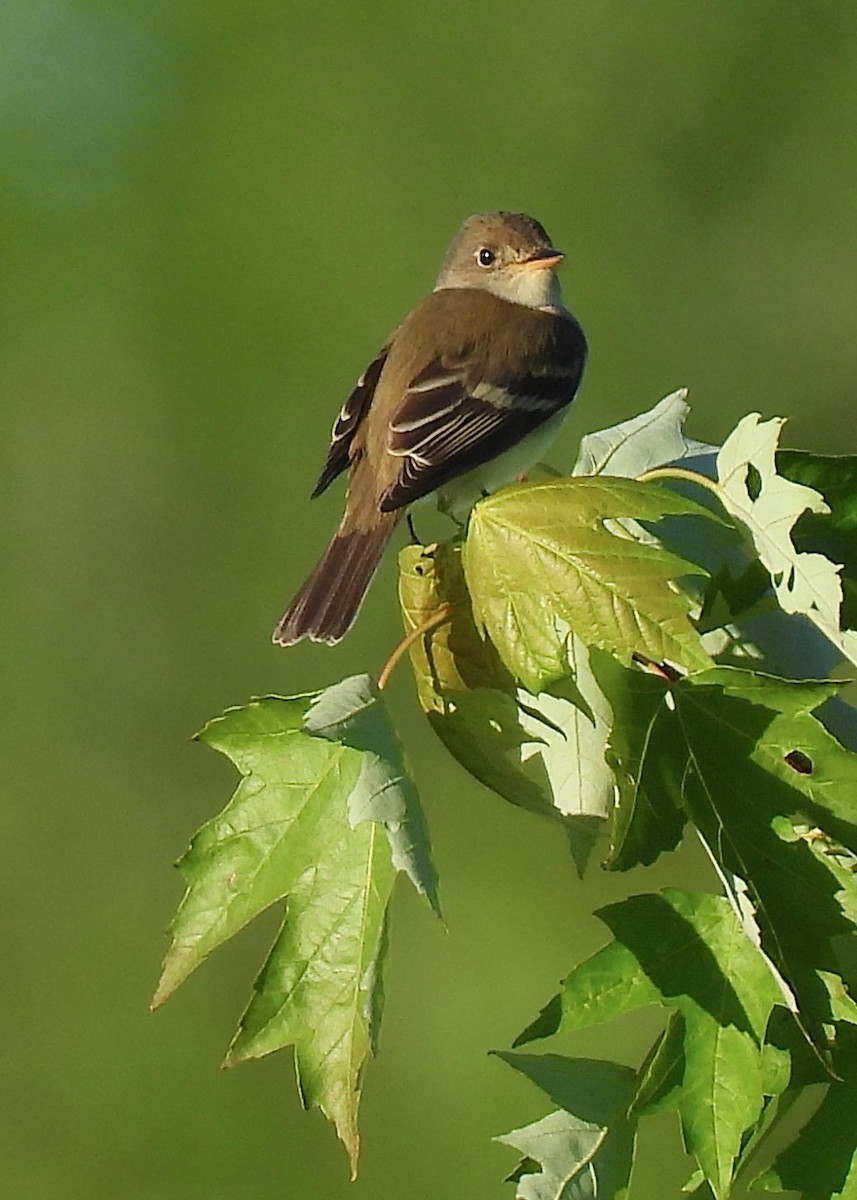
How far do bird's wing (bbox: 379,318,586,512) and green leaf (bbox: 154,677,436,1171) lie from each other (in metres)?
1.27

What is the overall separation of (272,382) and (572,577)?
9.86 m

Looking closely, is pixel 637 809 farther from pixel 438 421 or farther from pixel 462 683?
pixel 438 421

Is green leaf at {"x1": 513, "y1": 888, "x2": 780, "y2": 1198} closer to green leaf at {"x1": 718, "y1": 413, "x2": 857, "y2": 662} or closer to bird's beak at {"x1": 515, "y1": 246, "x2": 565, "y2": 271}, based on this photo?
green leaf at {"x1": 718, "y1": 413, "x2": 857, "y2": 662}

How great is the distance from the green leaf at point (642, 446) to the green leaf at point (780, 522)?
0.91 ft

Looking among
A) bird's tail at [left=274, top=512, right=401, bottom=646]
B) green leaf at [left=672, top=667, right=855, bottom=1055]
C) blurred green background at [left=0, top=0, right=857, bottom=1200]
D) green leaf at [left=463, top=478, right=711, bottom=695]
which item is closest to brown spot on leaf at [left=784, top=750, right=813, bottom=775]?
green leaf at [left=672, top=667, right=855, bottom=1055]

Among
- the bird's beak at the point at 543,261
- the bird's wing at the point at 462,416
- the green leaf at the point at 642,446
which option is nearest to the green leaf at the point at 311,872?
the green leaf at the point at 642,446

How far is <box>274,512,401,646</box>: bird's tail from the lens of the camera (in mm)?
2936

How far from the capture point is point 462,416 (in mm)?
3355

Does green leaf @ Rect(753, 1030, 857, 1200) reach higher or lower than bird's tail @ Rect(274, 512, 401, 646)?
lower

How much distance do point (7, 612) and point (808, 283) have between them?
16.3 feet

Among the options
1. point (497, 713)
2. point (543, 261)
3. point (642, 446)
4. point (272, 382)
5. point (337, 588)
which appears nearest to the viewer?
point (497, 713)

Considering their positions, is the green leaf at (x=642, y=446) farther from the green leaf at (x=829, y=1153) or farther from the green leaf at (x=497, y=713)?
the green leaf at (x=829, y=1153)

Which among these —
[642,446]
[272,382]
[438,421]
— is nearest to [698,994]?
[642,446]

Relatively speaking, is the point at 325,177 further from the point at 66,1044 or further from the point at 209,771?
the point at 66,1044
